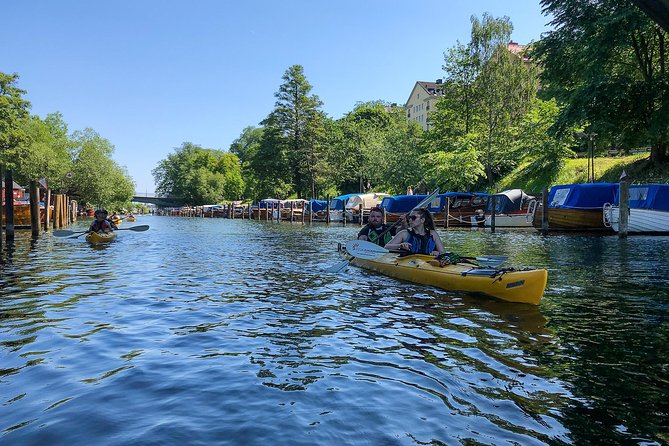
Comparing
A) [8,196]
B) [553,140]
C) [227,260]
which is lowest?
[227,260]

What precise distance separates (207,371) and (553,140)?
36.7m

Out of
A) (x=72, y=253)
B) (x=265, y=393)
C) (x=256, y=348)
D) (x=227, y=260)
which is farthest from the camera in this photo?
(x=72, y=253)

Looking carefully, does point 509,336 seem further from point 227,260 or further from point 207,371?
point 227,260

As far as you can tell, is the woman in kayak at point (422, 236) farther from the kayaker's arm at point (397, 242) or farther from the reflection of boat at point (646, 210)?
the reflection of boat at point (646, 210)

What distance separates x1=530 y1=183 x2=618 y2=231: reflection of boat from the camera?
24514 millimetres

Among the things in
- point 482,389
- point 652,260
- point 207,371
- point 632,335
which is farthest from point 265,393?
point 652,260

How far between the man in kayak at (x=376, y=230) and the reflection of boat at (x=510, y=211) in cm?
2039

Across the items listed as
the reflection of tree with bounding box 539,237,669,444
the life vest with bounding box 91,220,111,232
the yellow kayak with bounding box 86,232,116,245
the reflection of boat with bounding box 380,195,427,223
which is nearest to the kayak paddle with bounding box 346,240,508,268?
the reflection of tree with bounding box 539,237,669,444

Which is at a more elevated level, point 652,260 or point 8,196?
point 8,196

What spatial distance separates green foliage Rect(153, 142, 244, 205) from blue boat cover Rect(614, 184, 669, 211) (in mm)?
102028

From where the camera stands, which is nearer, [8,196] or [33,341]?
[33,341]

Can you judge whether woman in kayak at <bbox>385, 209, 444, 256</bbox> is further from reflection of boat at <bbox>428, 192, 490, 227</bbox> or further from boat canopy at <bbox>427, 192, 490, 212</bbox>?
boat canopy at <bbox>427, 192, 490, 212</bbox>

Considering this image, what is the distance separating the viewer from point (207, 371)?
5.23 metres

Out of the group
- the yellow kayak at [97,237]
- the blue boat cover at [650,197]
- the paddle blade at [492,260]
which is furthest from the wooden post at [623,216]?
the yellow kayak at [97,237]
